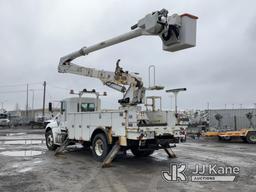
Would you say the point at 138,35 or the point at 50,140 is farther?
the point at 50,140

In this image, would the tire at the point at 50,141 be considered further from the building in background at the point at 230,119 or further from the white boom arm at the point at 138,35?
the building in background at the point at 230,119

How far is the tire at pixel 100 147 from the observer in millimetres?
11492

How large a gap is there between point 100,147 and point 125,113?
2093mm

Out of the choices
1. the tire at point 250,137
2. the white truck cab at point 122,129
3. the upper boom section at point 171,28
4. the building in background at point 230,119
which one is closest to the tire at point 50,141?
the white truck cab at point 122,129

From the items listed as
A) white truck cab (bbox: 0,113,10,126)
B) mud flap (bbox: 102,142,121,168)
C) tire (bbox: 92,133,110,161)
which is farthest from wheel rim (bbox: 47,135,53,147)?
white truck cab (bbox: 0,113,10,126)

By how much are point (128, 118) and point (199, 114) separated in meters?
21.8

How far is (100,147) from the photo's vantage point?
12.1 meters

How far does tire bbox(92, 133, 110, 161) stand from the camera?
1149cm

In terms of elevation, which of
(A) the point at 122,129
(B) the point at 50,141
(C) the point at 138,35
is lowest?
(B) the point at 50,141

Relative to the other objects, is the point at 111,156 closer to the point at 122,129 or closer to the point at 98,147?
the point at 122,129

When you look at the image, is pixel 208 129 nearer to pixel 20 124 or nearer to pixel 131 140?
pixel 131 140

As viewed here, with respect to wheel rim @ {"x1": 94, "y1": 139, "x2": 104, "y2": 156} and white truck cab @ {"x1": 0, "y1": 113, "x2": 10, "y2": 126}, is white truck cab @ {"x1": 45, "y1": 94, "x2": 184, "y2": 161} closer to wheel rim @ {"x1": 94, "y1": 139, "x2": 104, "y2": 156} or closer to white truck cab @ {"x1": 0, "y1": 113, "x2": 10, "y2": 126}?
wheel rim @ {"x1": 94, "y1": 139, "x2": 104, "y2": 156}

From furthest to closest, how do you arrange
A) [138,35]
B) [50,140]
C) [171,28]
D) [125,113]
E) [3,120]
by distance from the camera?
[3,120]
[50,140]
[125,113]
[138,35]
[171,28]

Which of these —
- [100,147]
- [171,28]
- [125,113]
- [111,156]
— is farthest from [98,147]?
[171,28]
